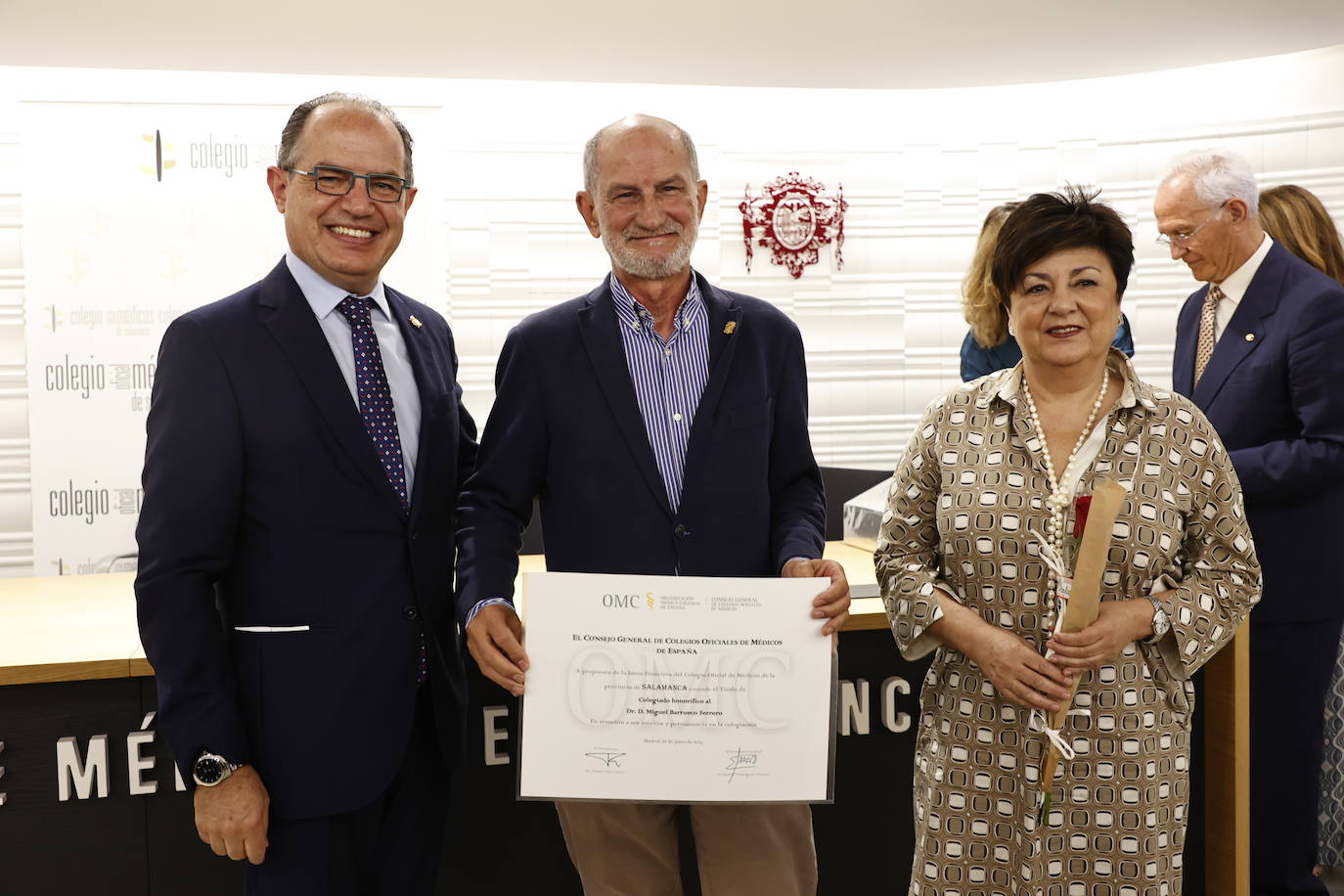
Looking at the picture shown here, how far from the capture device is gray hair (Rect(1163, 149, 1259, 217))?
3.13 m

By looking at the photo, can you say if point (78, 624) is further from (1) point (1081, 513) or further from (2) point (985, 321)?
(2) point (985, 321)

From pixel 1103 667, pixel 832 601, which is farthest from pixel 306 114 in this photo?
pixel 1103 667

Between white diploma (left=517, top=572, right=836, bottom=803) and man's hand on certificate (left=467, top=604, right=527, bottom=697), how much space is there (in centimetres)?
3

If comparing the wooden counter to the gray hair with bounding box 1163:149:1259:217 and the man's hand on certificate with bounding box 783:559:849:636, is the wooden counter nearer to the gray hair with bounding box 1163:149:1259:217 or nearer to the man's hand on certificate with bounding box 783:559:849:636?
the man's hand on certificate with bounding box 783:559:849:636

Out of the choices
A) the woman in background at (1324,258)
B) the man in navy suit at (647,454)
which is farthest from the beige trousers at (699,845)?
the woman in background at (1324,258)

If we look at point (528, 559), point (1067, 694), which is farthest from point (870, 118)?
point (1067, 694)

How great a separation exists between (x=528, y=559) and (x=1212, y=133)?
15.3ft

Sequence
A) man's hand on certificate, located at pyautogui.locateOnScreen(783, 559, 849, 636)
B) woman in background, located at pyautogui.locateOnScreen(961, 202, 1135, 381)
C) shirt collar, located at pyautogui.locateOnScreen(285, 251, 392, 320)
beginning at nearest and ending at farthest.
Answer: man's hand on certificate, located at pyautogui.locateOnScreen(783, 559, 849, 636)
shirt collar, located at pyautogui.locateOnScreen(285, 251, 392, 320)
woman in background, located at pyautogui.locateOnScreen(961, 202, 1135, 381)

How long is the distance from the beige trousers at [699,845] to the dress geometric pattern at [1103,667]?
29 cm

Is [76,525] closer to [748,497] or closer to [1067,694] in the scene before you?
[748,497]

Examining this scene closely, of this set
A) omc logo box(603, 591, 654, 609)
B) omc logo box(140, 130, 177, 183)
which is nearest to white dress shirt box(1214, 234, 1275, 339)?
omc logo box(603, 591, 654, 609)

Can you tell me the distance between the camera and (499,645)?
6.06 feet

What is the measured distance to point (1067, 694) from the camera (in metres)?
1.85

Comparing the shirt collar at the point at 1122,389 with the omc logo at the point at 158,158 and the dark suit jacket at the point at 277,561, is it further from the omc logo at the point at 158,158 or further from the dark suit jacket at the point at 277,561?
the omc logo at the point at 158,158
